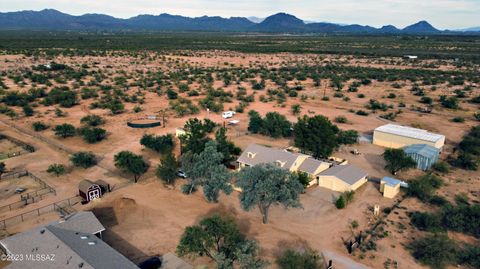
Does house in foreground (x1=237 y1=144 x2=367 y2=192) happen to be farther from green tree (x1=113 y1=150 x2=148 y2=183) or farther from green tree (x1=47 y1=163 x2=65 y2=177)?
green tree (x1=47 y1=163 x2=65 y2=177)

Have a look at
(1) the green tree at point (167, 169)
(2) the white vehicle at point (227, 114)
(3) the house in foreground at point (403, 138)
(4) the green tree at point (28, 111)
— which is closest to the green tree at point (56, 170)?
(1) the green tree at point (167, 169)

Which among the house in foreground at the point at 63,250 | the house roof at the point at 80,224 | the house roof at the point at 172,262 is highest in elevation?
the house in foreground at the point at 63,250

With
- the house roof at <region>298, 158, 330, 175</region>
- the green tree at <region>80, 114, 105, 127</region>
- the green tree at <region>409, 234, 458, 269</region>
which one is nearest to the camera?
the green tree at <region>409, 234, 458, 269</region>

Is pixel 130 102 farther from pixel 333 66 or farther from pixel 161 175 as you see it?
pixel 333 66

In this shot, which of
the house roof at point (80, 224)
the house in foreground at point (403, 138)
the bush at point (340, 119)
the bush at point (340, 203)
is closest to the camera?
the house roof at point (80, 224)

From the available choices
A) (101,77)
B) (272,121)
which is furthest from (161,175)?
(101,77)

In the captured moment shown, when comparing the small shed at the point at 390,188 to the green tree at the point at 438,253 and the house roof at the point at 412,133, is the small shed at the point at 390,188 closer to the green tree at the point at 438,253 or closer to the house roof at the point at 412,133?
the green tree at the point at 438,253

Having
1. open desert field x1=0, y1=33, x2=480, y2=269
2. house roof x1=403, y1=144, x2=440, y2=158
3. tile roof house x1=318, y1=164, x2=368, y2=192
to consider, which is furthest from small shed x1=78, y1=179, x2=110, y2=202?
house roof x1=403, y1=144, x2=440, y2=158
